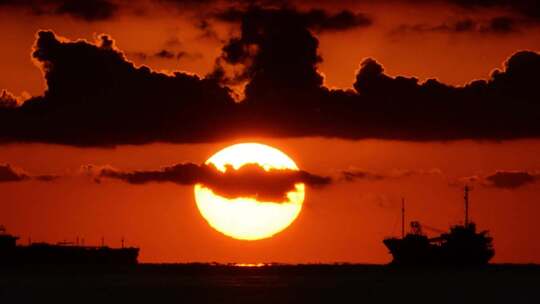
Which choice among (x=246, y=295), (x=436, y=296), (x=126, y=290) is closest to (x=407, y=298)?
(x=436, y=296)

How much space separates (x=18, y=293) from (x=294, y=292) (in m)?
30.7

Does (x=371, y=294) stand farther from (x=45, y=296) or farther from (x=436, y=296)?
(x=45, y=296)

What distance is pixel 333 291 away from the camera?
551ft

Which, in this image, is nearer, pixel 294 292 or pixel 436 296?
pixel 436 296

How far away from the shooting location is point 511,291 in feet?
544

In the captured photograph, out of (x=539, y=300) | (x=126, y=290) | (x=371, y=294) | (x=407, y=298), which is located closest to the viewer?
(x=539, y=300)

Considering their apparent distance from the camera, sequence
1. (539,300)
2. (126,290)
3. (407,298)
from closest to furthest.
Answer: (539,300) → (407,298) → (126,290)

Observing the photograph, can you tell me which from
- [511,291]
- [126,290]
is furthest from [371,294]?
[126,290]

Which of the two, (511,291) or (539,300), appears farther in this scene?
(511,291)

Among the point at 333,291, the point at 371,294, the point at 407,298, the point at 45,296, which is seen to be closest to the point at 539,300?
the point at 407,298

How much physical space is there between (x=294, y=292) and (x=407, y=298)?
723 inches

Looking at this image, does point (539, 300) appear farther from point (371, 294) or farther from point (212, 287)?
point (212, 287)

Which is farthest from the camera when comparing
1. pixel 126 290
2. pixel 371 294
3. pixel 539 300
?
pixel 126 290

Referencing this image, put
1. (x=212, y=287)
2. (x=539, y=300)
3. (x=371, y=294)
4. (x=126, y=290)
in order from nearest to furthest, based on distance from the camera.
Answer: (x=539, y=300) < (x=371, y=294) < (x=126, y=290) < (x=212, y=287)
